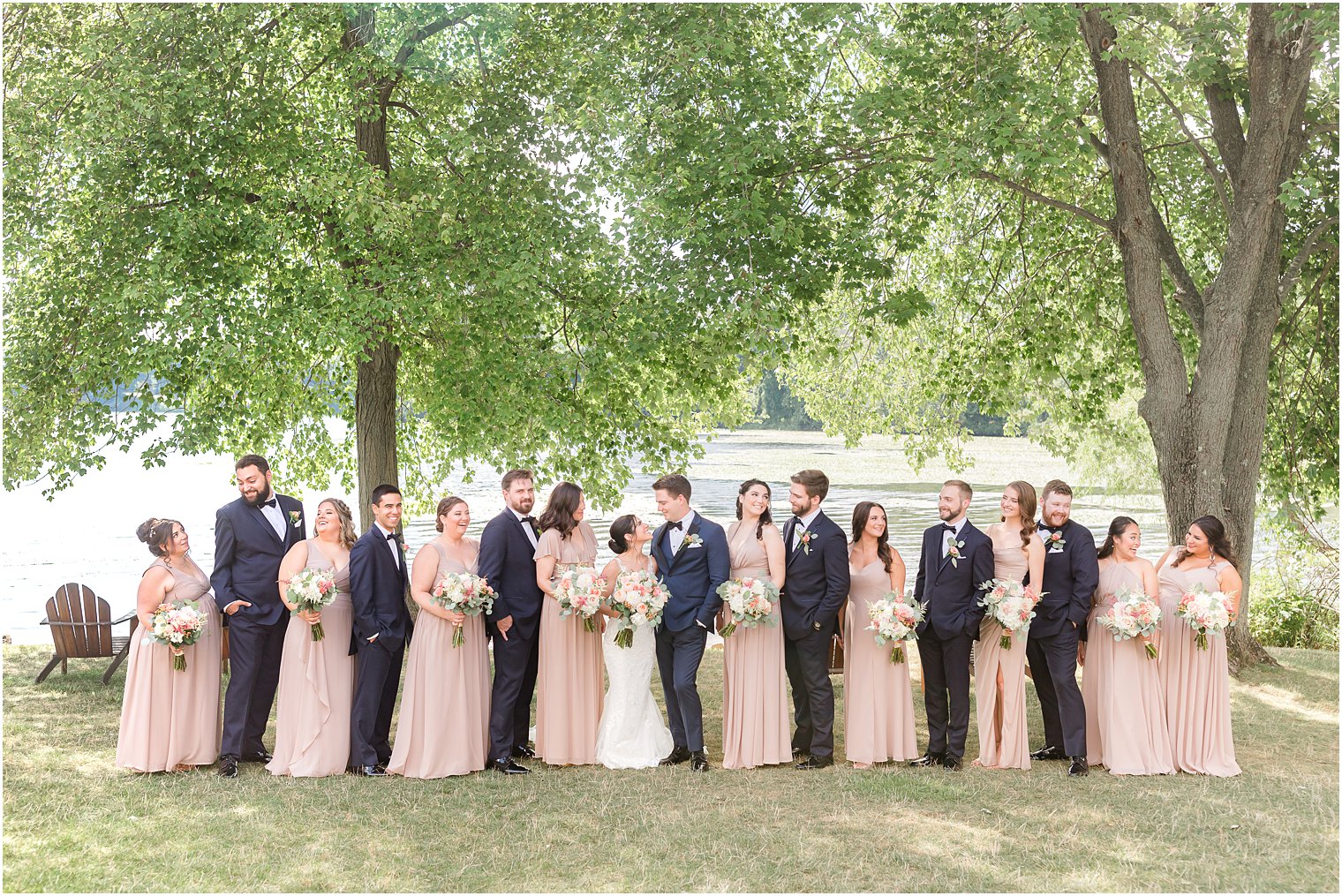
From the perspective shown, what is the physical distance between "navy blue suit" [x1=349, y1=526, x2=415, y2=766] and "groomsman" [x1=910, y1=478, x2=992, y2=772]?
4024 mm

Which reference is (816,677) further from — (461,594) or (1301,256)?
(1301,256)

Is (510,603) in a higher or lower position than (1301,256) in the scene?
lower

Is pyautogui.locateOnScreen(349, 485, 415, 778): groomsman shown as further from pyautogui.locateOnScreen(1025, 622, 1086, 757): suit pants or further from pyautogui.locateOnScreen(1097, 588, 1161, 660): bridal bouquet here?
pyautogui.locateOnScreen(1097, 588, 1161, 660): bridal bouquet

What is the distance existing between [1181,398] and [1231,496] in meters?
1.35

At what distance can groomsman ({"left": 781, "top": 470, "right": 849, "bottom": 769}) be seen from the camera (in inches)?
349

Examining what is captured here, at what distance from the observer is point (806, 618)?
8945mm

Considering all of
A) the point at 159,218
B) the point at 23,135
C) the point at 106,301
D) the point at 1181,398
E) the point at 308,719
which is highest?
the point at 23,135

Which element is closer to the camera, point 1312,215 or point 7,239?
point 7,239

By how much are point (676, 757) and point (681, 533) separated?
178 cm

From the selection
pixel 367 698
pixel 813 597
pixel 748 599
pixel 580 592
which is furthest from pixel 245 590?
pixel 813 597

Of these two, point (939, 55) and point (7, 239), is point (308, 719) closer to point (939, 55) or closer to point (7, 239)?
point (7, 239)

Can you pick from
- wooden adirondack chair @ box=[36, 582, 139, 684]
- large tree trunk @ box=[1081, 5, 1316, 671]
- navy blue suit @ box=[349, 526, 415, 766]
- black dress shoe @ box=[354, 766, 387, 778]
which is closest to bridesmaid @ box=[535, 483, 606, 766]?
navy blue suit @ box=[349, 526, 415, 766]

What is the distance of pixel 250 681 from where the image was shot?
9086 mm

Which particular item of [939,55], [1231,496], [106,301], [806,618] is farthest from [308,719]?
[1231,496]
